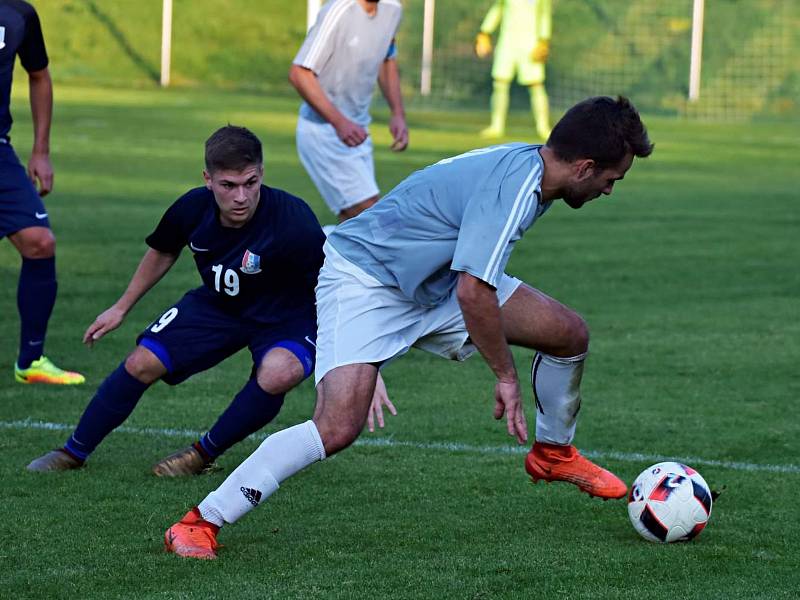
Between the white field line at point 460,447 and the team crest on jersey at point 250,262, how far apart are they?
1.06 m

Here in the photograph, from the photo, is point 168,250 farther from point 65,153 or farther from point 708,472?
point 65,153

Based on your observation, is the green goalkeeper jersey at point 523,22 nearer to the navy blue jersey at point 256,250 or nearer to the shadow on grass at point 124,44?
the shadow on grass at point 124,44

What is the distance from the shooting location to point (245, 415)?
5.36 meters

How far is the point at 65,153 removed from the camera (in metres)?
17.4

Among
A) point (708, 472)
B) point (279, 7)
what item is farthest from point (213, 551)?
point (279, 7)

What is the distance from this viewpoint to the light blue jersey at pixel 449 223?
4.27 m

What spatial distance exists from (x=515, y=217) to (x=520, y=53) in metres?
17.9

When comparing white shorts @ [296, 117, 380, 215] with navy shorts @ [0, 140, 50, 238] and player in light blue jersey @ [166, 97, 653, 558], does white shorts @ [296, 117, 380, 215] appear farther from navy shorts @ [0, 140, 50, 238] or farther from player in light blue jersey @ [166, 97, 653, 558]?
player in light blue jersey @ [166, 97, 653, 558]

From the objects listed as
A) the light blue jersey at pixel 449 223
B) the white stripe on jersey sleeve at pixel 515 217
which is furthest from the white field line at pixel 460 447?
the white stripe on jersey sleeve at pixel 515 217

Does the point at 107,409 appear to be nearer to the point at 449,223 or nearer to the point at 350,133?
the point at 449,223

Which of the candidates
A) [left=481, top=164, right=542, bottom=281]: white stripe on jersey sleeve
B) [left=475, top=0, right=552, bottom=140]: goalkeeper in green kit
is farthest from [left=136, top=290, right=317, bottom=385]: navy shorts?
[left=475, top=0, right=552, bottom=140]: goalkeeper in green kit

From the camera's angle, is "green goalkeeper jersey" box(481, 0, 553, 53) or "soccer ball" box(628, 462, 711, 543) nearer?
"soccer ball" box(628, 462, 711, 543)

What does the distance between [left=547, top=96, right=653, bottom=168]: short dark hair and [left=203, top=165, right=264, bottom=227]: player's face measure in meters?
1.17

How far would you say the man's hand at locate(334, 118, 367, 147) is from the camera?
8.41 meters
